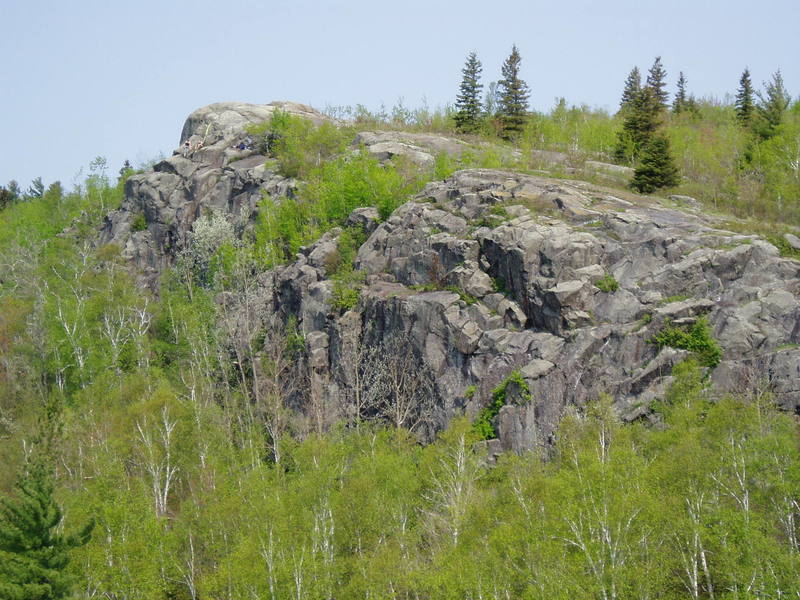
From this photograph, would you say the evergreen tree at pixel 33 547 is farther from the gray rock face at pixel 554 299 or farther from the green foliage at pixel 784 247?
the green foliage at pixel 784 247

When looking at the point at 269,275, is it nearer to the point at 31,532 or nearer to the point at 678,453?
the point at 31,532

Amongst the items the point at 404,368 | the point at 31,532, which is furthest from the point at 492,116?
the point at 31,532

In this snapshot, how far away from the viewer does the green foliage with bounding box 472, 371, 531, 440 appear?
4297cm

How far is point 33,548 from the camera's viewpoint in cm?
3359

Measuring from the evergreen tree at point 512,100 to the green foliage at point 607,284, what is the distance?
4495cm

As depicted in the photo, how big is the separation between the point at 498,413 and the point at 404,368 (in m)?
7.54

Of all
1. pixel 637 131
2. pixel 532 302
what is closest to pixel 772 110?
pixel 637 131

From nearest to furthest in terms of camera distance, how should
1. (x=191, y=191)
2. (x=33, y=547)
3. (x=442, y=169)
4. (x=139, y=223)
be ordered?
(x=33, y=547) → (x=442, y=169) → (x=191, y=191) → (x=139, y=223)

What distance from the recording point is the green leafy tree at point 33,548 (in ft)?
107

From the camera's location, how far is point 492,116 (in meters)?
92.3

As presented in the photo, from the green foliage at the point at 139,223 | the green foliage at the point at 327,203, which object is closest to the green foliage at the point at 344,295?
the green foliage at the point at 327,203

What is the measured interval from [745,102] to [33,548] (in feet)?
272

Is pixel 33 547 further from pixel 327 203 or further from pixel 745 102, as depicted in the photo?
pixel 745 102

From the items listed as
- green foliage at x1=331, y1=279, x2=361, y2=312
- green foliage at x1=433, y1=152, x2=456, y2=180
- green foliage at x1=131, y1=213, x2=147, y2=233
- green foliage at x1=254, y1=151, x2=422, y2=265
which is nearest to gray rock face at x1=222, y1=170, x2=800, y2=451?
green foliage at x1=331, y1=279, x2=361, y2=312
